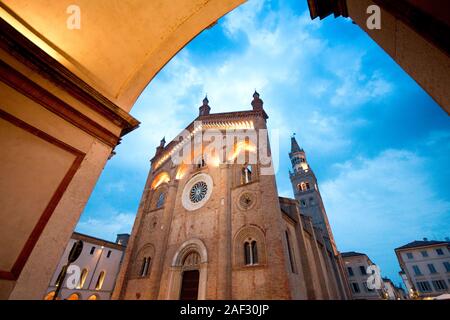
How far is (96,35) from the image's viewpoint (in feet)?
10.5

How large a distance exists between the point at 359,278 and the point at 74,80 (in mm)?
45084

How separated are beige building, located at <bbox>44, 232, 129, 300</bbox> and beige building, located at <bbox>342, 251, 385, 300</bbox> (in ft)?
114

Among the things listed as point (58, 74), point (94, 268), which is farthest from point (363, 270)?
point (58, 74)

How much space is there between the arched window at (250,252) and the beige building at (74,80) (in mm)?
10341

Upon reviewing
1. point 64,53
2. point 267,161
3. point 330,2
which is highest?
point 267,161

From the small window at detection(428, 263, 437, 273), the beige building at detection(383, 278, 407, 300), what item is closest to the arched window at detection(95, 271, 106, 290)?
the beige building at detection(383, 278, 407, 300)

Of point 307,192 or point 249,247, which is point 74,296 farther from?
point 307,192

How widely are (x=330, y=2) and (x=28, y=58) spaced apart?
4.38 m

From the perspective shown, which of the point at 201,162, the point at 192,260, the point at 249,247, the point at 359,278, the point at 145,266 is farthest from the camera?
the point at 359,278

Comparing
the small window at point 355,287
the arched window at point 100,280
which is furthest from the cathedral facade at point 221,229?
the small window at point 355,287

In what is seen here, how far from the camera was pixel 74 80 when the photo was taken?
9.71ft

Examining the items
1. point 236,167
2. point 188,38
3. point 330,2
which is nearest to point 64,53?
point 188,38
